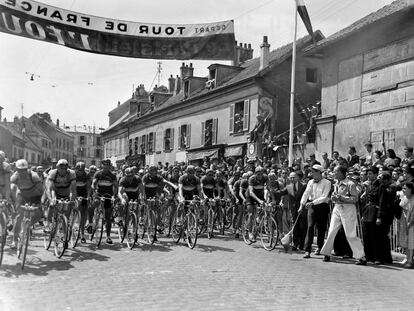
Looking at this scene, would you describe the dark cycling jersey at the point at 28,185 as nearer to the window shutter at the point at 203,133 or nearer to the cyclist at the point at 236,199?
the cyclist at the point at 236,199

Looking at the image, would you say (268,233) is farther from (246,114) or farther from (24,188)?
(246,114)

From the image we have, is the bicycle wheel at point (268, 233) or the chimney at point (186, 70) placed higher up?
the chimney at point (186, 70)

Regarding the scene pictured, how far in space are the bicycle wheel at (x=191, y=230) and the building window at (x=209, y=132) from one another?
21.6 meters

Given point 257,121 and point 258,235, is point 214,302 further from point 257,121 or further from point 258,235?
point 257,121

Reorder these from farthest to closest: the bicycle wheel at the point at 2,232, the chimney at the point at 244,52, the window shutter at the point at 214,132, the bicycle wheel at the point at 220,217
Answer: the chimney at the point at 244,52, the window shutter at the point at 214,132, the bicycle wheel at the point at 220,217, the bicycle wheel at the point at 2,232

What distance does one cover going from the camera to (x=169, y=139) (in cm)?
3991

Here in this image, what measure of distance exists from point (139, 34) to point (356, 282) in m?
6.88

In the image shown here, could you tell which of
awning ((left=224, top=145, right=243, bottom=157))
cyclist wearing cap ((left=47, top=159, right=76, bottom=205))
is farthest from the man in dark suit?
awning ((left=224, top=145, right=243, bottom=157))

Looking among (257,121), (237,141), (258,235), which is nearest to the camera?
(258,235)

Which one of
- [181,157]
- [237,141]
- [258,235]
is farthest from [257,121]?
[258,235]

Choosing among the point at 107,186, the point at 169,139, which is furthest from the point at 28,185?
the point at 169,139

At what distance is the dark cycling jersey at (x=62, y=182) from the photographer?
395 inches

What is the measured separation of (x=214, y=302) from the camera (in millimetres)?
6234

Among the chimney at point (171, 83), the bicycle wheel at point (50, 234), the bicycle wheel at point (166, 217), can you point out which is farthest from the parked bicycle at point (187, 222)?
Result: the chimney at point (171, 83)
